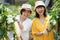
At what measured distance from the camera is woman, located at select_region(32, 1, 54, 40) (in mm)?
3582

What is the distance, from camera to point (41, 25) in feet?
11.9

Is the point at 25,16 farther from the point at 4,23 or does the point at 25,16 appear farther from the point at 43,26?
the point at 4,23

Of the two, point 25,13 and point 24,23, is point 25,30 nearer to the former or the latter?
point 24,23

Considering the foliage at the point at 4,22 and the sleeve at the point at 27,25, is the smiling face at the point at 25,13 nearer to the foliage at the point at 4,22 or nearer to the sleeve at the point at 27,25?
the sleeve at the point at 27,25

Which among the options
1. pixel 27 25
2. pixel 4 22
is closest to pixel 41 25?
pixel 27 25

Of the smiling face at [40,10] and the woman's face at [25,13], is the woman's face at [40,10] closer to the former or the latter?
the smiling face at [40,10]

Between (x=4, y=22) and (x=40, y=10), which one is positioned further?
(x=40, y=10)

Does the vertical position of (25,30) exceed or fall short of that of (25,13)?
it falls short

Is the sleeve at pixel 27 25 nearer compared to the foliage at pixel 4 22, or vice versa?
the foliage at pixel 4 22

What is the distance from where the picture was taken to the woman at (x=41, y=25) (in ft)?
11.8

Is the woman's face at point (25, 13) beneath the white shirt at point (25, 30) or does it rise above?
above

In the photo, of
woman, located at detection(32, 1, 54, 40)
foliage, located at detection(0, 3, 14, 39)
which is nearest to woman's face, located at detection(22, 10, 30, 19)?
woman, located at detection(32, 1, 54, 40)

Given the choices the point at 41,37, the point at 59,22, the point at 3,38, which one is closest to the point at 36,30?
the point at 41,37

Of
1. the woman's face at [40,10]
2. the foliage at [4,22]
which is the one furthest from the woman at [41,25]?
the foliage at [4,22]
